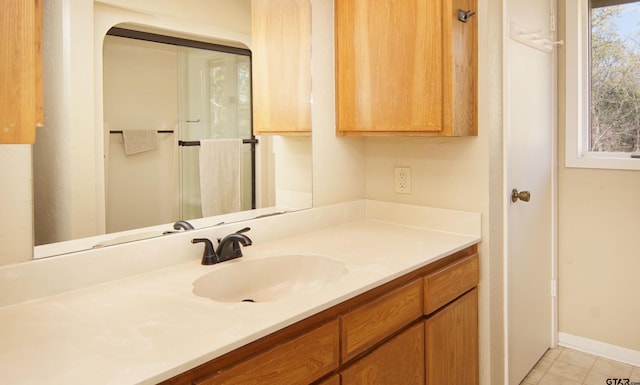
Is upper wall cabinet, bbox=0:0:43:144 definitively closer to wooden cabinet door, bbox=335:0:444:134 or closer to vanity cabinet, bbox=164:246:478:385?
vanity cabinet, bbox=164:246:478:385

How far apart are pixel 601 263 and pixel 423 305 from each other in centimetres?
153

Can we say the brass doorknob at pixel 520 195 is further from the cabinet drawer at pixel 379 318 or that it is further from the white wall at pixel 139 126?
the white wall at pixel 139 126

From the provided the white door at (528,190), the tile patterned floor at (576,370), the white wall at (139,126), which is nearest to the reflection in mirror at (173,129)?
the white wall at (139,126)

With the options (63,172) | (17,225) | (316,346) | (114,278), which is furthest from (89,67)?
(316,346)

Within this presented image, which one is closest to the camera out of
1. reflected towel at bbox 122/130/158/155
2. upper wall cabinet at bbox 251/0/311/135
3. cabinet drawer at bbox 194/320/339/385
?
cabinet drawer at bbox 194/320/339/385

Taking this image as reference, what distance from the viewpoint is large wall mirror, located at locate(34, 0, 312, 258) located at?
135 centimetres

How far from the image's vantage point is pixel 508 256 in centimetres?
209

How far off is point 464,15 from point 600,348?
2.04 meters

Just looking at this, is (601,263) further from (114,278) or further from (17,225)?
(17,225)

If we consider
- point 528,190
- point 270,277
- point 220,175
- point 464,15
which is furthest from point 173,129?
point 528,190

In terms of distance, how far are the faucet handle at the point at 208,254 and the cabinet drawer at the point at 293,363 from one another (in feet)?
1.63

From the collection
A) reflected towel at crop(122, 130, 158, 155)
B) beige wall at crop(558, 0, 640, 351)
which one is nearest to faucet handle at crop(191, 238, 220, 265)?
reflected towel at crop(122, 130, 158, 155)

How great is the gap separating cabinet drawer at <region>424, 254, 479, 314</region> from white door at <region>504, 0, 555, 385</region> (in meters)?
0.31

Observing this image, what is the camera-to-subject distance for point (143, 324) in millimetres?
1029
